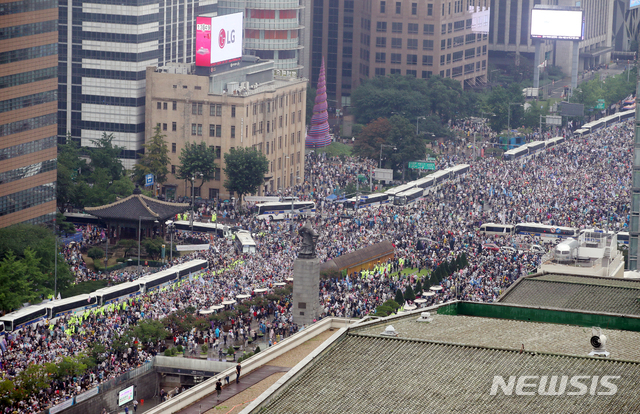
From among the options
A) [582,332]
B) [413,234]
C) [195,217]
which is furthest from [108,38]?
[582,332]

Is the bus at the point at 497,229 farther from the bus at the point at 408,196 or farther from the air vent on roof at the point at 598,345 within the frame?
the air vent on roof at the point at 598,345

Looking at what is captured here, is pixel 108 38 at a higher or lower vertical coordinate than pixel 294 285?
higher

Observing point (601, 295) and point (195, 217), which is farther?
point (195, 217)

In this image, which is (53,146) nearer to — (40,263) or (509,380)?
(40,263)

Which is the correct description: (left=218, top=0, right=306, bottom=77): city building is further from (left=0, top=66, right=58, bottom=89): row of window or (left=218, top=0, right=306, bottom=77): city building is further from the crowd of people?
(left=0, top=66, right=58, bottom=89): row of window

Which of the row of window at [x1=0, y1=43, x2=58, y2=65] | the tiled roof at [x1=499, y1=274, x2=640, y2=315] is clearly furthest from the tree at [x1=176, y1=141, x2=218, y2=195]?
the tiled roof at [x1=499, y1=274, x2=640, y2=315]

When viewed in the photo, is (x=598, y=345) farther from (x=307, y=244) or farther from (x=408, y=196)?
(x=408, y=196)

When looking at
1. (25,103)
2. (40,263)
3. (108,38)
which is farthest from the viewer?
(108,38)
